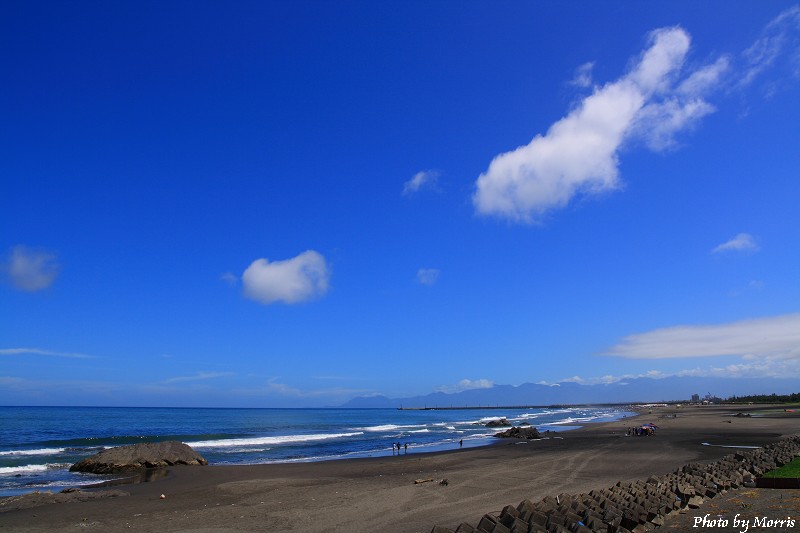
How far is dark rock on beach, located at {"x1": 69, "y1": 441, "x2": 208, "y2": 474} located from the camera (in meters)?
25.8

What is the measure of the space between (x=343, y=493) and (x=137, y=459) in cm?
1515

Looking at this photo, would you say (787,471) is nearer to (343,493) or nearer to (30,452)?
(343,493)

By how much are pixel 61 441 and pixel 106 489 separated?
32.8 m

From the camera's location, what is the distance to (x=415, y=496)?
16703mm

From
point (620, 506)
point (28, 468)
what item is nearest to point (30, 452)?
point (28, 468)

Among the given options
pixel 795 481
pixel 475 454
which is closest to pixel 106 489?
pixel 475 454

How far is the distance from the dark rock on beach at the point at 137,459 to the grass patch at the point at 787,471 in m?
26.6

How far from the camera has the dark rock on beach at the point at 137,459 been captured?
25812mm

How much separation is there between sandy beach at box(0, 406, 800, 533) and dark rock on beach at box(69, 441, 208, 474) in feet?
5.06

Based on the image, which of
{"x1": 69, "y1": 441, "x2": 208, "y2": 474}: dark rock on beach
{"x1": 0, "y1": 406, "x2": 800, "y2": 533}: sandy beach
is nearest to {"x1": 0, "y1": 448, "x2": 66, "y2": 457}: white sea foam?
{"x1": 69, "y1": 441, "x2": 208, "y2": 474}: dark rock on beach

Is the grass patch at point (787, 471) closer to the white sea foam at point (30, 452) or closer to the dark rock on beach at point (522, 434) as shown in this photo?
the dark rock on beach at point (522, 434)

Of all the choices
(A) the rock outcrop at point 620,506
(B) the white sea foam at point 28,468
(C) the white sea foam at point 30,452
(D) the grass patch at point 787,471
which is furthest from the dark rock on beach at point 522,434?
(C) the white sea foam at point 30,452

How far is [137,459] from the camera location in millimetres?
26812

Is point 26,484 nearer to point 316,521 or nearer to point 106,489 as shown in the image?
point 106,489
